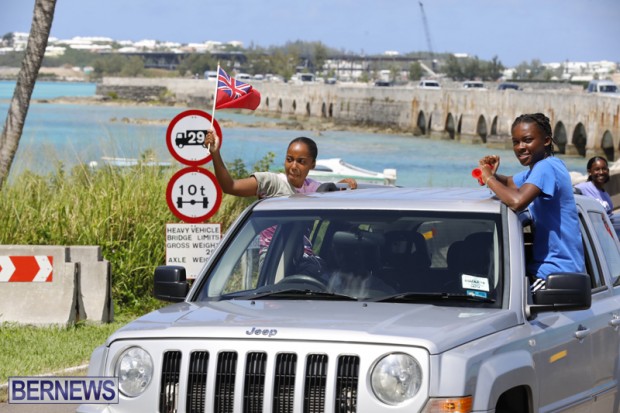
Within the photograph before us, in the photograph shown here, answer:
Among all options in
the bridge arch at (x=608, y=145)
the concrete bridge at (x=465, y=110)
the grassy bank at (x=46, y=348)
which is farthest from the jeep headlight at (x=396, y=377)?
the bridge arch at (x=608, y=145)

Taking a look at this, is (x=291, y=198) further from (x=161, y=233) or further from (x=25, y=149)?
(x=25, y=149)

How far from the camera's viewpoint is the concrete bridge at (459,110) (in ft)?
245

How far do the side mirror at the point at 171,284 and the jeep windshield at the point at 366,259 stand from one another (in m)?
0.10

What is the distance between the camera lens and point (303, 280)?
6.74 m

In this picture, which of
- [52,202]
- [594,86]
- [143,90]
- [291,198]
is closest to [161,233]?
[52,202]

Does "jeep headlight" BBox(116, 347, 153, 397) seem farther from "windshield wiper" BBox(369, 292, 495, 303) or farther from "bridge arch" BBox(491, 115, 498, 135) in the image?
"bridge arch" BBox(491, 115, 498, 135)

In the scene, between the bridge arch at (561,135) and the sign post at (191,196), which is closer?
the sign post at (191,196)

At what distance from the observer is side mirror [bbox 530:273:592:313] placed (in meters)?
6.33

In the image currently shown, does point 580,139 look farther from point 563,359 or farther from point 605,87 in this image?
point 563,359

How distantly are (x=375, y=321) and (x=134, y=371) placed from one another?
1.11m

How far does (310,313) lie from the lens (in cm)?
603

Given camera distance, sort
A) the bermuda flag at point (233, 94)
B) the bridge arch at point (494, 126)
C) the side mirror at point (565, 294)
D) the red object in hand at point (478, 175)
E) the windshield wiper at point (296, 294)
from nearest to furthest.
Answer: the side mirror at point (565, 294) → the windshield wiper at point (296, 294) → the red object in hand at point (478, 175) → the bermuda flag at point (233, 94) → the bridge arch at point (494, 126)

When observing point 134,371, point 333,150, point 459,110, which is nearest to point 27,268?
point 134,371

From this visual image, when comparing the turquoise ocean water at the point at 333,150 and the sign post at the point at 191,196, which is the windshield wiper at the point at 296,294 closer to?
the sign post at the point at 191,196
